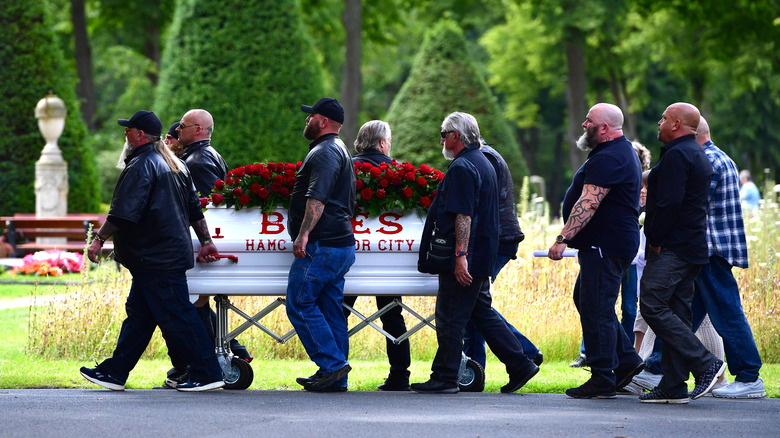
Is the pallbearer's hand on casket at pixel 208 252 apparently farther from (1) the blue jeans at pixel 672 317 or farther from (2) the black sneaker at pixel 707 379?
(2) the black sneaker at pixel 707 379

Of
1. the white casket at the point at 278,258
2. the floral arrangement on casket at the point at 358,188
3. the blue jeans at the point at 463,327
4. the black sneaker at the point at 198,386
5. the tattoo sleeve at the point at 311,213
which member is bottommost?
the black sneaker at the point at 198,386

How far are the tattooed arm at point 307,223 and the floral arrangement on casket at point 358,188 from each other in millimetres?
405

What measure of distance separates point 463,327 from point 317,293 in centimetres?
96

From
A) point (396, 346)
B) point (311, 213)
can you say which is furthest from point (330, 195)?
point (396, 346)

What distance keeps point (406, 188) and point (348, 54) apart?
18.8 meters

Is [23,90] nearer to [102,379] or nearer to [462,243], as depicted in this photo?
[102,379]

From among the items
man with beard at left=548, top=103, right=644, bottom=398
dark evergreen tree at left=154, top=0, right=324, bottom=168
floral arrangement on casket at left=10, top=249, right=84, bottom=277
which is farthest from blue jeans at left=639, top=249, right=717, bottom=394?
dark evergreen tree at left=154, top=0, right=324, bottom=168

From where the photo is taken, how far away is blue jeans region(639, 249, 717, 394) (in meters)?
6.55

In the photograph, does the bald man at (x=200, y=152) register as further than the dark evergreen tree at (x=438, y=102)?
No

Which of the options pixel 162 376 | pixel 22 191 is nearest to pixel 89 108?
pixel 22 191

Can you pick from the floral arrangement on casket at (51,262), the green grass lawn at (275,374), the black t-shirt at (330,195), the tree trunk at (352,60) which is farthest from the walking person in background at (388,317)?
the tree trunk at (352,60)

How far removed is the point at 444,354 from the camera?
22.7 ft

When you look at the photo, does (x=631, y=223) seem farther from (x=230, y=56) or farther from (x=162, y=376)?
(x=230, y=56)

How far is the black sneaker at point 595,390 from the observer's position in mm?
6770
